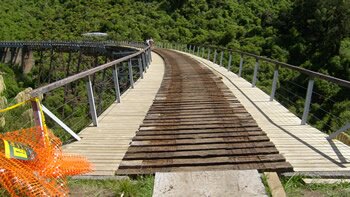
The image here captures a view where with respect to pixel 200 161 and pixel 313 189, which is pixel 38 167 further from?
pixel 313 189

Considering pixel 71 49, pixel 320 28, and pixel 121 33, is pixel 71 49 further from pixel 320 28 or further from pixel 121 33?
pixel 320 28

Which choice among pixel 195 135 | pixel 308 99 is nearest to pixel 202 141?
pixel 195 135

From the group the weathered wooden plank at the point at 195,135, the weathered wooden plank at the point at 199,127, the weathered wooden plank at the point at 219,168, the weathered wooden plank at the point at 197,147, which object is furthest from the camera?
the weathered wooden plank at the point at 199,127

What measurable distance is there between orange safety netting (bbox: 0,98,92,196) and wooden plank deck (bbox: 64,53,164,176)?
0.26 meters

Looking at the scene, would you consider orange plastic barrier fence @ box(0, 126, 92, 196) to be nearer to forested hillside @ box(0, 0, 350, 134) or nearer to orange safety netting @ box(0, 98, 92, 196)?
orange safety netting @ box(0, 98, 92, 196)

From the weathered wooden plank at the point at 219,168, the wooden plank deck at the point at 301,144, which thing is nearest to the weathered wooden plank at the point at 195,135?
the wooden plank deck at the point at 301,144

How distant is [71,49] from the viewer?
168ft

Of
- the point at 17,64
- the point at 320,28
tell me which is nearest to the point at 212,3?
the point at 320,28

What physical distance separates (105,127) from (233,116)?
2.27 metres

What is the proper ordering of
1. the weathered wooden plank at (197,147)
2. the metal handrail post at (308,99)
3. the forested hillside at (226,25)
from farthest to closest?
the forested hillside at (226,25), the metal handrail post at (308,99), the weathered wooden plank at (197,147)

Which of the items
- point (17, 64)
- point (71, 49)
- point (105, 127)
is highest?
point (105, 127)

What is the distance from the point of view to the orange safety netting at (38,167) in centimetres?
335

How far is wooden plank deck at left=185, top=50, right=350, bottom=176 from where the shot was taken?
4.39 metres

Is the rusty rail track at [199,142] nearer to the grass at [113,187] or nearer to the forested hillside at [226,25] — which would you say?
the grass at [113,187]
